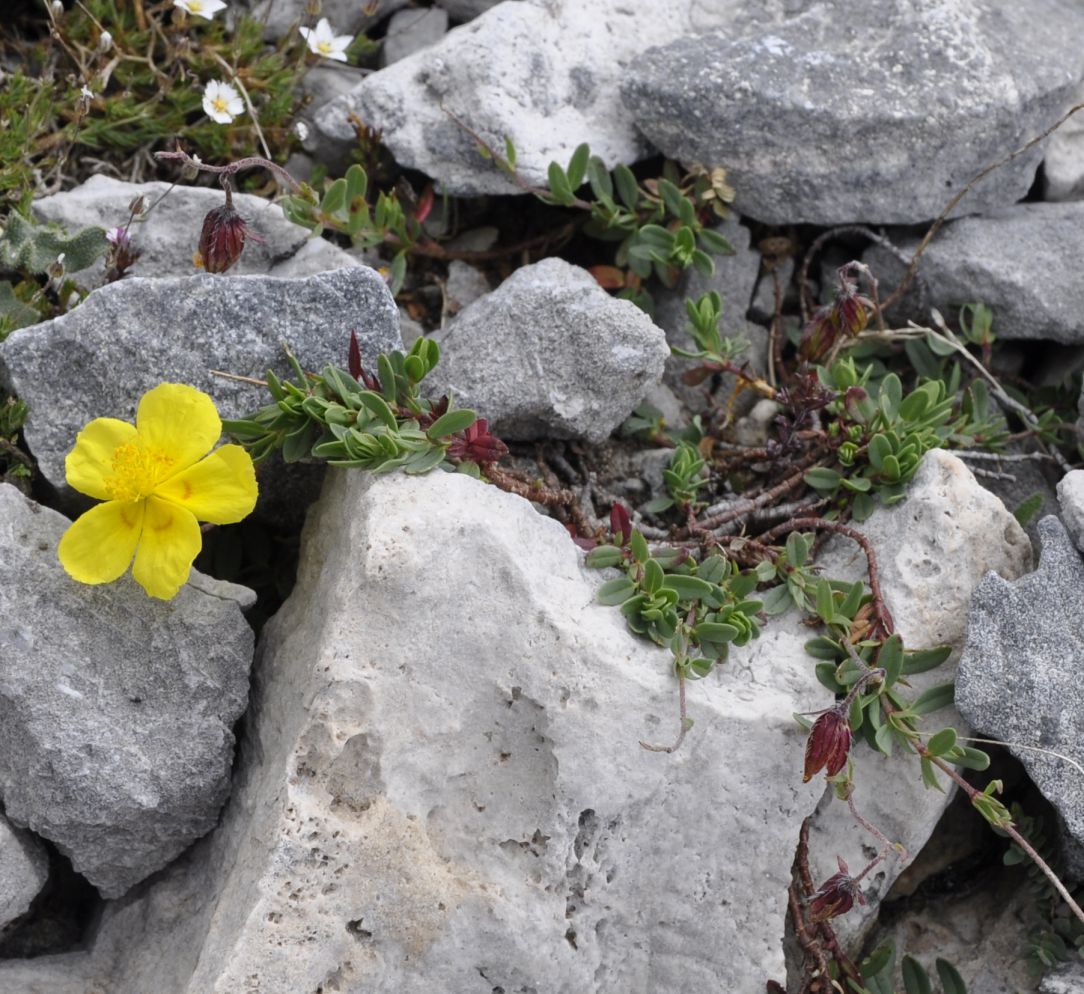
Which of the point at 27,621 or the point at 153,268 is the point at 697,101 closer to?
the point at 153,268

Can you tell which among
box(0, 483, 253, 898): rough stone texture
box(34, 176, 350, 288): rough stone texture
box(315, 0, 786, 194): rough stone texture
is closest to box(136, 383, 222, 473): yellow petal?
box(0, 483, 253, 898): rough stone texture

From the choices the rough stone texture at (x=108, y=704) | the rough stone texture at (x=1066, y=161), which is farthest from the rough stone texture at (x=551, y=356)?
the rough stone texture at (x=1066, y=161)

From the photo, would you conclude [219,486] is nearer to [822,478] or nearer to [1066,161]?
[822,478]

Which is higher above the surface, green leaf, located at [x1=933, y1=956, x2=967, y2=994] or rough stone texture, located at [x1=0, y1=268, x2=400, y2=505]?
rough stone texture, located at [x1=0, y1=268, x2=400, y2=505]

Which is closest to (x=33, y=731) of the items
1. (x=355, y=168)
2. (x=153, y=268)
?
(x=153, y=268)

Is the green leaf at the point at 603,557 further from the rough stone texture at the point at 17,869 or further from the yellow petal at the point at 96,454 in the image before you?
the rough stone texture at the point at 17,869

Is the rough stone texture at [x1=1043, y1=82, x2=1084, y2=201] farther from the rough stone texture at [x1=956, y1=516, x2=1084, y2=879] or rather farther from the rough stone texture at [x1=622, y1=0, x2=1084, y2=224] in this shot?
the rough stone texture at [x1=956, y1=516, x2=1084, y2=879]
